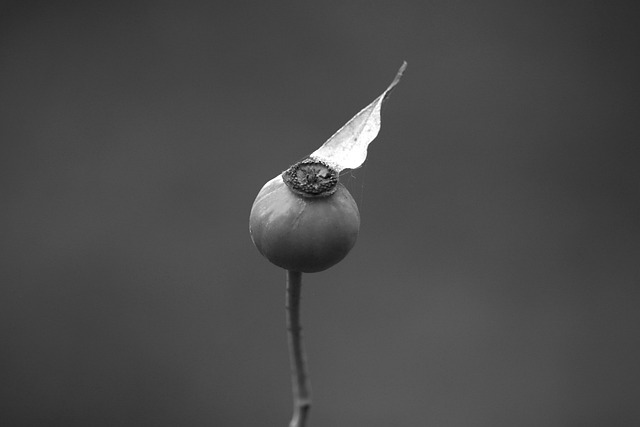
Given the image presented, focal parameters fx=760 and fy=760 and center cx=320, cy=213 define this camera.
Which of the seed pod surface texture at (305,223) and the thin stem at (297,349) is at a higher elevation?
the seed pod surface texture at (305,223)

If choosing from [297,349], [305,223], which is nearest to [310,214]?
[305,223]

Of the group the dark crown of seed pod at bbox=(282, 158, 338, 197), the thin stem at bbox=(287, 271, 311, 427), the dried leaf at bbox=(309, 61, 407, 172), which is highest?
the dried leaf at bbox=(309, 61, 407, 172)

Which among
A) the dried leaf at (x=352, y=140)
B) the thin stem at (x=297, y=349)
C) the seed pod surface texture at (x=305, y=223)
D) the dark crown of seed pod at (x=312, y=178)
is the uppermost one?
the dried leaf at (x=352, y=140)

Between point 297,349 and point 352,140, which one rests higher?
point 352,140

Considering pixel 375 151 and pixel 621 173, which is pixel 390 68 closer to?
pixel 375 151

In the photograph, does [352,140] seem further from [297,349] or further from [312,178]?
[297,349]

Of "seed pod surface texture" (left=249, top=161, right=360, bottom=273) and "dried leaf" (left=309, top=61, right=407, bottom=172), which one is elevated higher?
"dried leaf" (left=309, top=61, right=407, bottom=172)
